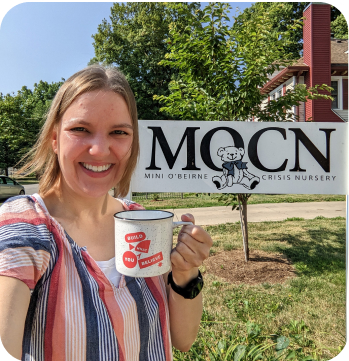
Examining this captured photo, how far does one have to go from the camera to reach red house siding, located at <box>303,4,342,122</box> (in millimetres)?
11383

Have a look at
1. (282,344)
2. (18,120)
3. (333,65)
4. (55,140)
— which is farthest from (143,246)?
(18,120)

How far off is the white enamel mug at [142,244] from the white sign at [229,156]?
4.65ft

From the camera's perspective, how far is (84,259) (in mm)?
923

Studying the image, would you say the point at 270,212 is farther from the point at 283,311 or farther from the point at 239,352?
the point at 239,352

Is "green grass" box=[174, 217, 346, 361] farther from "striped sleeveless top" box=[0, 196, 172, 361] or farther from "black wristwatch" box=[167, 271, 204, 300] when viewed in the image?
"striped sleeveless top" box=[0, 196, 172, 361]

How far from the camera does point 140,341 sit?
39.6 inches

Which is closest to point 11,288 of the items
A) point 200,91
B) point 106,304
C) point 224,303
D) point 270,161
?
point 106,304

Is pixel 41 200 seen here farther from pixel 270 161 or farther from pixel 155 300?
pixel 270 161

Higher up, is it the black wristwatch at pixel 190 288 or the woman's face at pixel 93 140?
the woman's face at pixel 93 140

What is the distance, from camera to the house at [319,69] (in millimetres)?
11391

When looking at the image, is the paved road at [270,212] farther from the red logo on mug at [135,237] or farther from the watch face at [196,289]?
the red logo on mug at [135,237]

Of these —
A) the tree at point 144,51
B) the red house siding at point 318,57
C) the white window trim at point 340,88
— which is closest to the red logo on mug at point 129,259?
the red house siding at point 318,57

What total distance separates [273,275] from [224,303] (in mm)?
1133

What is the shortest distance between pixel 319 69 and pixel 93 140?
1477cm
